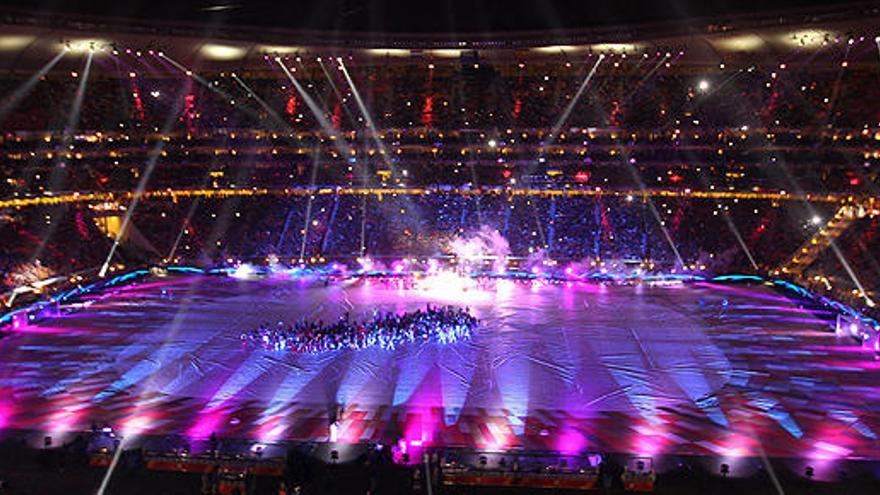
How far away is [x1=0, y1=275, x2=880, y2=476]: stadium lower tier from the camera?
13031mm

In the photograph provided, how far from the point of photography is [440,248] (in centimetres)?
3075

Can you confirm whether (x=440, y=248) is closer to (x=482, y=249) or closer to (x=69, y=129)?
(x=482, y=249)

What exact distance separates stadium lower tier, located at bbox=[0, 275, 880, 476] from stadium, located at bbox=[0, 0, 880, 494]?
0.33ft

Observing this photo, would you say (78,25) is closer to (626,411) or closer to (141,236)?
(141,236)

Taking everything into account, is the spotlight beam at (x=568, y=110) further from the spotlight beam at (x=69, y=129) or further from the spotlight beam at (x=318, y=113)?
the spotlight beam at (x=69, y=129)

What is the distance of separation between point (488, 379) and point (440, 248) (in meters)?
15.2

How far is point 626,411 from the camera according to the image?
46.0ft

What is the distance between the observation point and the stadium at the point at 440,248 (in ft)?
41.0

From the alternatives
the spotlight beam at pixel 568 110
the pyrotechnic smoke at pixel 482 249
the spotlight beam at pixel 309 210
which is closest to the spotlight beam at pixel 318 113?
the spotlight beam at pixel 309 210

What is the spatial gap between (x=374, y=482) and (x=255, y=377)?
578 centimetres

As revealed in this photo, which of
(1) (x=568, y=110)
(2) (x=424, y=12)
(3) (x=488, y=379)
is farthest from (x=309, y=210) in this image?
(3) (x=488, y=379)

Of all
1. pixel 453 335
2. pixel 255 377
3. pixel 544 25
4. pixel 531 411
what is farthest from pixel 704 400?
pixel 544 25

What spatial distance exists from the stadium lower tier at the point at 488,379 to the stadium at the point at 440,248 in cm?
10

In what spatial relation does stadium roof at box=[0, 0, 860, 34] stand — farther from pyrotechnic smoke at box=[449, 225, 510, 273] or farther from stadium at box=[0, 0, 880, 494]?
pyrotechnic smoke at box=[449, 225, 510, 273]
